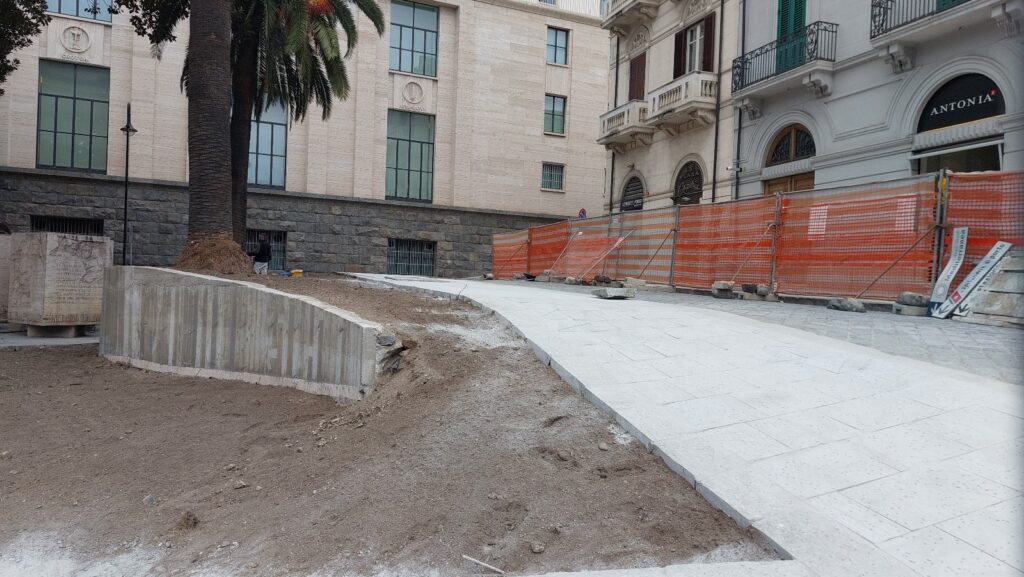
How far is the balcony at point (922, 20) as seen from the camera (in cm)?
1113

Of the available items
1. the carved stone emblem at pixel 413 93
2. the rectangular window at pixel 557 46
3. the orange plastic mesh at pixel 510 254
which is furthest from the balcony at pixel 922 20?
the carved stone emblem at pixel 413 93

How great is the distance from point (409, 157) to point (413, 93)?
2.81m

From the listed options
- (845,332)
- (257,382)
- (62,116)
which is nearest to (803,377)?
(845,332)

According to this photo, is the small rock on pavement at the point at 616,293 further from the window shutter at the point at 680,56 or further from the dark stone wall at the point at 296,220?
the dark stone wall at the point at 296,220

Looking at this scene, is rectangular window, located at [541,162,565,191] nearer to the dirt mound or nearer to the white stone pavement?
the dirt mound

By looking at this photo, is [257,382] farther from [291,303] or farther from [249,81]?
[249,81]

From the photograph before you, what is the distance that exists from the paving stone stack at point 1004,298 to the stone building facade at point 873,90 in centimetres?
422

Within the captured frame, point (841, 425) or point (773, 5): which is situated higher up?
point (773, 5)

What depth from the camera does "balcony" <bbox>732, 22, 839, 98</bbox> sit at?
1495cm

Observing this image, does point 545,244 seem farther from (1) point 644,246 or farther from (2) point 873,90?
(2) point 873,90

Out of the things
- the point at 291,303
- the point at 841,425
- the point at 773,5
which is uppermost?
the point at 773,5

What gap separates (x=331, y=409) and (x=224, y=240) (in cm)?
576

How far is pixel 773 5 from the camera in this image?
1686 centimetres

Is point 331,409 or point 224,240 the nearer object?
point 331,409
